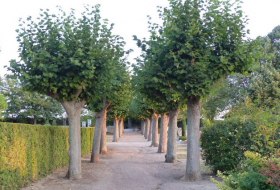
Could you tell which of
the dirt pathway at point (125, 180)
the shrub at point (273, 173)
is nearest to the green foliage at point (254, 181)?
the shrub at point (273, 173)

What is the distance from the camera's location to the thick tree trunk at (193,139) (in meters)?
15.8

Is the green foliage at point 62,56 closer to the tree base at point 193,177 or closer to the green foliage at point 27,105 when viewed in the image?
the tree base at point 193,177

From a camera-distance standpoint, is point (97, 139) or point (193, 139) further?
point (97, 139)

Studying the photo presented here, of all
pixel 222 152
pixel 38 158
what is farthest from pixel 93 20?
pixel 222 152

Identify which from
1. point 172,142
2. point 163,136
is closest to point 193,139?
point 172,142

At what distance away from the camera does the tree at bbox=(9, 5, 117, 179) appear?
49.4ft

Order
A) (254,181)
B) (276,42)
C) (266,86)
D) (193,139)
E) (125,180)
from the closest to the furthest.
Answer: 1. (254,181)
2. (125,180)
3. (193,139)
4. (266,86)
5. (276,42)

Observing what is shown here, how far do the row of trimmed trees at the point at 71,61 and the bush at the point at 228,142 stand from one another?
458 cm

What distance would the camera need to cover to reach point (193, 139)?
16.0 metres

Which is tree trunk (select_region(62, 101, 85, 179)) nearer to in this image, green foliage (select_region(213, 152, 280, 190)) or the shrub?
green foliage (select_region(213, 152, 280, 190))

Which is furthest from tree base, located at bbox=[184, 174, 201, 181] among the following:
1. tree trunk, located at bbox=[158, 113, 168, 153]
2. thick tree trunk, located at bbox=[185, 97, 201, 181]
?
tree trunk, located at bbox=[158, 113, 168, 153]

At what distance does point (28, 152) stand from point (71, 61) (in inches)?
131

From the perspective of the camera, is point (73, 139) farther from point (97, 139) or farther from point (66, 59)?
point (97, 139)

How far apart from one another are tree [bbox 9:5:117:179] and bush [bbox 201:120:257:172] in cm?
497
